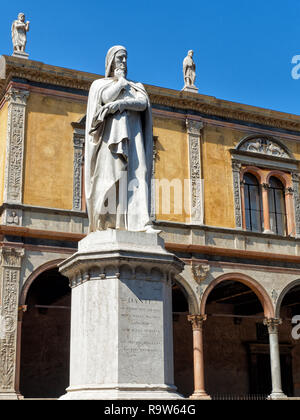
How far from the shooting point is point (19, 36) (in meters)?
19.0

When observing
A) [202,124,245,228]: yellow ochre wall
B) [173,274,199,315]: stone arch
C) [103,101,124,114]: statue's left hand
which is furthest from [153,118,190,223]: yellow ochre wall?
[103,101,124,114]: statue's left hand

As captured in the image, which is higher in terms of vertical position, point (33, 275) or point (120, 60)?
point (120, 60)

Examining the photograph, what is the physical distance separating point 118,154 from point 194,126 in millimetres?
14071

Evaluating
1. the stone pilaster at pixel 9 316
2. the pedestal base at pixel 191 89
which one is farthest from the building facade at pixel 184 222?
the pedestal base at pixel 191 89

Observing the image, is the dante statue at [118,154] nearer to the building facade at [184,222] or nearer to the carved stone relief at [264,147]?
the building facade at [184,222]

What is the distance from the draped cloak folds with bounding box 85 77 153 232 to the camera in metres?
6.57

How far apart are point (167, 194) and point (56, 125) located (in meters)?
3.76

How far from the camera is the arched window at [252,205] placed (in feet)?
67.8

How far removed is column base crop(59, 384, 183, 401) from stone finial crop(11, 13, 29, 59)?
1443 cm

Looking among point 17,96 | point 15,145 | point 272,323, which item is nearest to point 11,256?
point 15,145

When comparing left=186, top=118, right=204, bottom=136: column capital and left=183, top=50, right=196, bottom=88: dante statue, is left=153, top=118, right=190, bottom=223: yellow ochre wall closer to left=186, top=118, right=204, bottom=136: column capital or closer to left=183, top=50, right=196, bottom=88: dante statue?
left=186, top=118, right=204, bottom=136: column capital

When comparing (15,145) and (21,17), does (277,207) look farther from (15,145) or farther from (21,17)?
(21,17)
